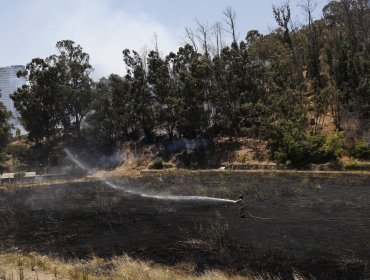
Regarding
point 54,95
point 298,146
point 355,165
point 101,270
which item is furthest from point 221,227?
point 54,95

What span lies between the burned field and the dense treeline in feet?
46.3

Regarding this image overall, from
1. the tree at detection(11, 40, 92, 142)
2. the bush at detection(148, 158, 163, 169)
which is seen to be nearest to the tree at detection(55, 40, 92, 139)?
the tree at detection(11, 40, 92, 142)

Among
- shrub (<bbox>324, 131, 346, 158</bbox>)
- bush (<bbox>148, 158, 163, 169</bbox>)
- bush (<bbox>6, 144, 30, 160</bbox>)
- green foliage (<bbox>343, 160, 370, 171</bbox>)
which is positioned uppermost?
bush (<bbox>6, 144, 30, 160</bbox>)

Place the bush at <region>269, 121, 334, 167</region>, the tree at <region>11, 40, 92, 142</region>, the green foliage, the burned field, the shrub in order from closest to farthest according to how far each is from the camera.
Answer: the burned field, the green foliage, the shrub, the bush at <region>269, 121, 334, 167</region>, the tree at <region>11, 40, 92, 142</region>

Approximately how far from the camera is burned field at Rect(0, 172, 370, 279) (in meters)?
14.5

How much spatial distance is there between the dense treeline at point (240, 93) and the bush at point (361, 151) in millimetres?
87

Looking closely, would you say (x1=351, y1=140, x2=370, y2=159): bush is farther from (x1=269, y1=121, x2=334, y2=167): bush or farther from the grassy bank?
the grassy bank

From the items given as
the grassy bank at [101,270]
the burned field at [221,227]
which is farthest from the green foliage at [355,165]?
the grassy bank at [101,270]

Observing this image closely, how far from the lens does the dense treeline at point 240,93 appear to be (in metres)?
46.1

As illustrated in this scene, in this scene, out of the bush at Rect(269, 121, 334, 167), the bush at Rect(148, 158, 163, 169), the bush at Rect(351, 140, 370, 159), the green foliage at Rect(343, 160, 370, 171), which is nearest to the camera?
the green foliage at Rect(343, 160, 370, 171)

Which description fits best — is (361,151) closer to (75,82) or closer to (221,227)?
(221,227)

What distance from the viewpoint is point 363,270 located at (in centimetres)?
1273

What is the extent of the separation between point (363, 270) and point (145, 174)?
40.1 m

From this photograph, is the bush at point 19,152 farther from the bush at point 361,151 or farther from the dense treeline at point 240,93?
the bush at point 361,151
